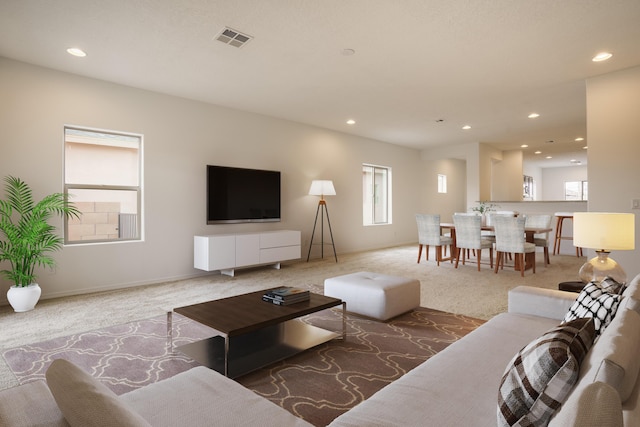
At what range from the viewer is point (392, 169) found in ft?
29.8

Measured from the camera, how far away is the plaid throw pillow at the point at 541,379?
0.93 m

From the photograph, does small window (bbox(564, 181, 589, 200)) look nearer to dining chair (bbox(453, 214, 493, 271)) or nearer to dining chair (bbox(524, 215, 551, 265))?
dining chair (bbox(524, 215, 551, 265))

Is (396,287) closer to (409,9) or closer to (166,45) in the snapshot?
(409,9)

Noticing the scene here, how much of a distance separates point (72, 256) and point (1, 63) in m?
2.17

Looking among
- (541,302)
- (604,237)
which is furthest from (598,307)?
(604,237)

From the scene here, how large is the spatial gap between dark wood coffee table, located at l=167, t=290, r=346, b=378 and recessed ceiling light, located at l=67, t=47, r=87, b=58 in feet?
9.51

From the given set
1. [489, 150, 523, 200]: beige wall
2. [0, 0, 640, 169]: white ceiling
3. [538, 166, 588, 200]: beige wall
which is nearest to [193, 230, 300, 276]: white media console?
[0, 0, 640, 169]: white ceiling

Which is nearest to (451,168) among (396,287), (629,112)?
(629,112)

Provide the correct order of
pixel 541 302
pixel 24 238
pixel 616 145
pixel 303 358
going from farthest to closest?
pixel 616 145 → pixel 24 238 → pixel 303 358 → pixel 541 302

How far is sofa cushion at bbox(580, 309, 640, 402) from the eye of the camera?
2.68 ft

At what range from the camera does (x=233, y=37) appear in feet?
11.1

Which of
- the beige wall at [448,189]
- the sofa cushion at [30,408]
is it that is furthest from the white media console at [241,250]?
the beige wall at [448,189]

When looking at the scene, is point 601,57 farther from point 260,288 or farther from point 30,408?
point 30,408

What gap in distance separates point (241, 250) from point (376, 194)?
4572mm
